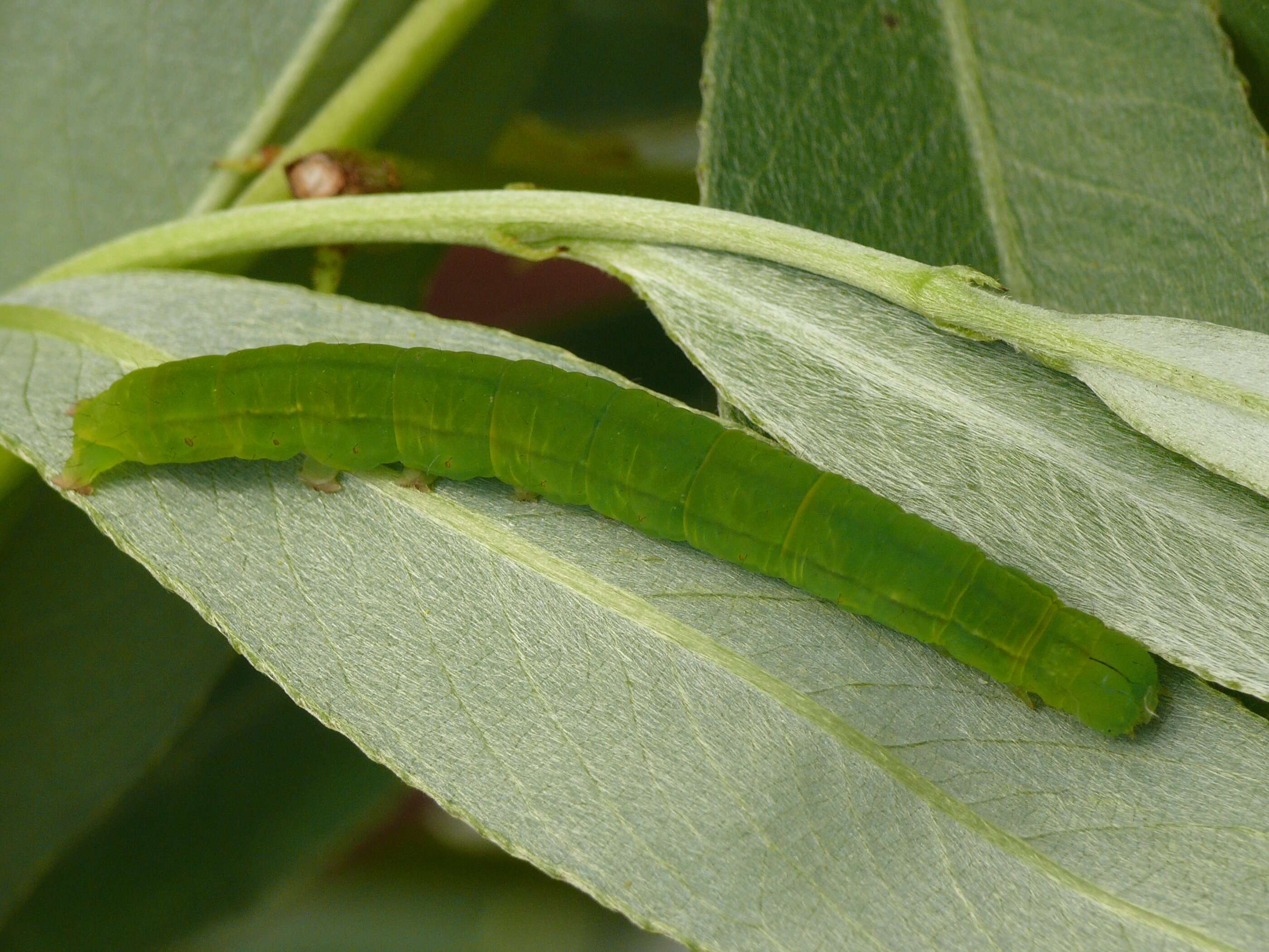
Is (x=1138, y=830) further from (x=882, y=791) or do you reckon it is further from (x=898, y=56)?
(x=898, y=56)

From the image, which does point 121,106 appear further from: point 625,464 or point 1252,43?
point 1252,43

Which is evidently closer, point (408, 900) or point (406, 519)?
point (406, 519)

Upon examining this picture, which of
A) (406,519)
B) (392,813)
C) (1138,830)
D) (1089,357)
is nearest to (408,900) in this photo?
(392,813)

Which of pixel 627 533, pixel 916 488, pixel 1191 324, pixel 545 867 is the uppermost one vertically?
pixel 1191 324

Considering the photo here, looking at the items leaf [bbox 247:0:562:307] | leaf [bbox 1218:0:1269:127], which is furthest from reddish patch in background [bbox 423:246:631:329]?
leaf [bbox 1218:0:1269:127]

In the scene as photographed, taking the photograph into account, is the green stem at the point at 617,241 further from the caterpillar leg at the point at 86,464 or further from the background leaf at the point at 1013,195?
the caterpillar leg at the point at 86,464

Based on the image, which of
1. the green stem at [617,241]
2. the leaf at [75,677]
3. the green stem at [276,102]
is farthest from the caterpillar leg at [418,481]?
the green stem at [276,102]

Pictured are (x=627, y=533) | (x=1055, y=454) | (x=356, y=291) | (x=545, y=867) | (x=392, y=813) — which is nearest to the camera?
(x=545, y=867)

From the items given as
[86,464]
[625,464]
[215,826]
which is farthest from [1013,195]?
[215,826]

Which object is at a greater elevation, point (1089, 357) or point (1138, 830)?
point (1089, 357)
